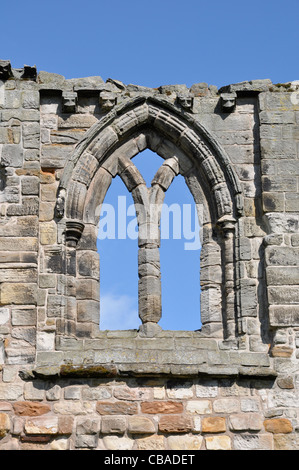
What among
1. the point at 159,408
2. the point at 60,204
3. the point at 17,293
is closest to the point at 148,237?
the point at 60,204

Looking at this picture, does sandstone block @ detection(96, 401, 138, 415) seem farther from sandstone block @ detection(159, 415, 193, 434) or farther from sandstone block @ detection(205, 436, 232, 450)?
sandstone block @ detection(205, 436, 232, 450)

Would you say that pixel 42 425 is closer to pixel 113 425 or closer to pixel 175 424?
pixel 113 425

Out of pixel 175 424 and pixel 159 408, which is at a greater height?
pixel 159 408

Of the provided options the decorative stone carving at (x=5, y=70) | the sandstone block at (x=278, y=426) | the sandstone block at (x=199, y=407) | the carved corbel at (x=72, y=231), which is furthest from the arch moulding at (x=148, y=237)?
the decorative stone carving at (x=5, y=70)

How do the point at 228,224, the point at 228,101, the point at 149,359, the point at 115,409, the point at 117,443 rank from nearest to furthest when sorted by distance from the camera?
1. the point at 117,443
2. the point at 115,409
3. the point at 149,359
4. the point at 228,224
5. the point at 228,101

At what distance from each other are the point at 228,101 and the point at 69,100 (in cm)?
182

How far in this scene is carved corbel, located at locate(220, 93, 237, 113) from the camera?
9969 millimetres

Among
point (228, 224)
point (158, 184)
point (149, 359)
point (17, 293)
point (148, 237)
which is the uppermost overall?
point (158, 184)

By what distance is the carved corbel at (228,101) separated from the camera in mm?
9969

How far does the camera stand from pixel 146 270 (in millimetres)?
9516

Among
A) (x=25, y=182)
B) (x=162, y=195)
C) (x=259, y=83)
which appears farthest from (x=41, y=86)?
(x=259, y=83)

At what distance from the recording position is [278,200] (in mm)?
9633

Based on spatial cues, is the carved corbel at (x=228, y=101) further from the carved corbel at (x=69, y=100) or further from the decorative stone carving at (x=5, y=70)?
the decorative stone carving at (x=5, y=70)
